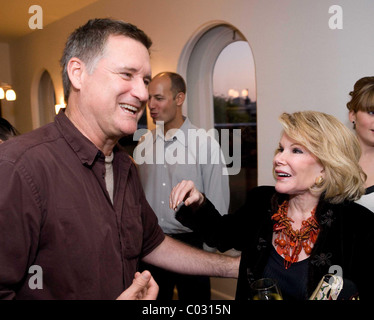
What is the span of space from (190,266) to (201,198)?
302 mm

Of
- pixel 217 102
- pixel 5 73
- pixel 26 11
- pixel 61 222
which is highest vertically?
pixel 26 11

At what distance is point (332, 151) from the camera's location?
1506 mm

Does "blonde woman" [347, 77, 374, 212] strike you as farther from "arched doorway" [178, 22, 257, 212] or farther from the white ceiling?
the white ceiling

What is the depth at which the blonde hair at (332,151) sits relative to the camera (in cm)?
→ 150

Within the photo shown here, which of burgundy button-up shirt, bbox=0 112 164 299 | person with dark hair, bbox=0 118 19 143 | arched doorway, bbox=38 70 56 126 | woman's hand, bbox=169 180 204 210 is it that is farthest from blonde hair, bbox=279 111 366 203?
arched doorway, bbox=38 70 56 126

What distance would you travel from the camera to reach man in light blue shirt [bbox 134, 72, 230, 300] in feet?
8.84

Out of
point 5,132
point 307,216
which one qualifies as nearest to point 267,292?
point 307,216

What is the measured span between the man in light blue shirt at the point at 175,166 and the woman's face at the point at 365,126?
1084mm

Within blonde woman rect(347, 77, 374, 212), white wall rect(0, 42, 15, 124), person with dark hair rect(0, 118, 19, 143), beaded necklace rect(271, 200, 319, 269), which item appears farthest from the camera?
white wall rect(0, 42, 15, 124)

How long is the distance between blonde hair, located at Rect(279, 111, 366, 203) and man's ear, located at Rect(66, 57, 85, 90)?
901mm

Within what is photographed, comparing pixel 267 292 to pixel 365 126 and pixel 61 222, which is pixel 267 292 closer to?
pixel 61 222

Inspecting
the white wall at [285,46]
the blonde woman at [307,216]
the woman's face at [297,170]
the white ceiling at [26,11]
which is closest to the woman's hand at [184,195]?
the blonde woman at [307,216]

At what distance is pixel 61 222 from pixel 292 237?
0.96 metres

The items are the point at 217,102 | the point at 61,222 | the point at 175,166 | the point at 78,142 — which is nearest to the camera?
the point at 61,222
